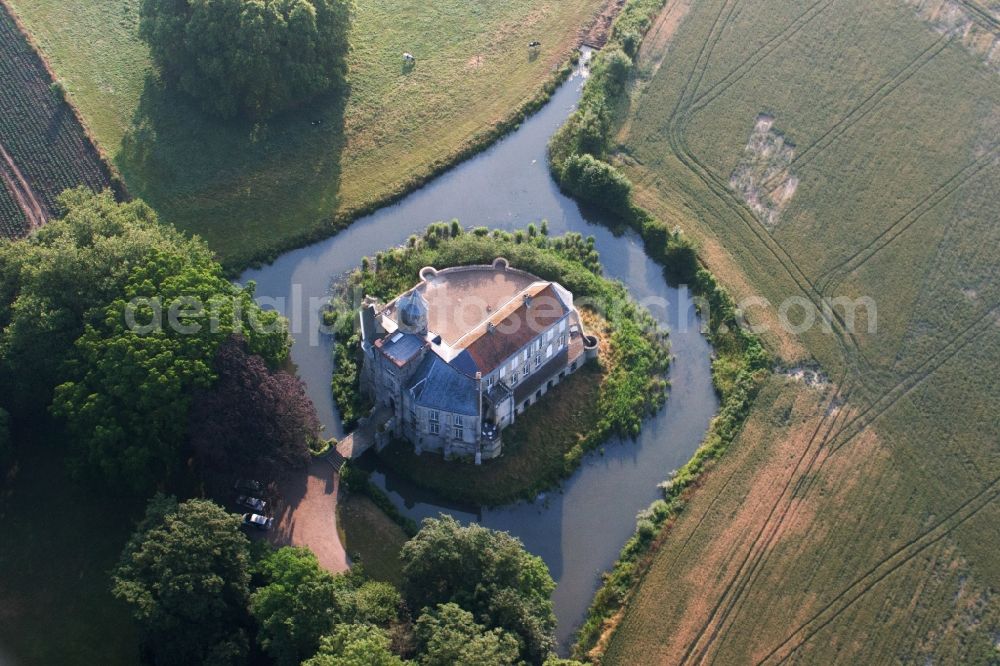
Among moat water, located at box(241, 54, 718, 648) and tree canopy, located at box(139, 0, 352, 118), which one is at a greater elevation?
tree canopy, located at box(139, 0, 352, 118)

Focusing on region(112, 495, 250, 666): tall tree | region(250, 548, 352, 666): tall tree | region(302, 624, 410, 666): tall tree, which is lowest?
region(302, 624, 410, 666): tall tree

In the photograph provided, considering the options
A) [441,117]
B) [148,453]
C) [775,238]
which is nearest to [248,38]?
[441,117]

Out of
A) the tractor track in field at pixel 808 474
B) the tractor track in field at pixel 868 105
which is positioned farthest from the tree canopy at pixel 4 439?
the tractor track in field at pixel 868 105

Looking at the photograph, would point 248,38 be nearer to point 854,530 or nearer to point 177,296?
point 177,296

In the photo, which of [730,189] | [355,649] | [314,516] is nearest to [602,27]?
[730,189]

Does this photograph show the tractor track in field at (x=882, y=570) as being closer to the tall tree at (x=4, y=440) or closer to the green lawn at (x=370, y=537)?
the green lawn at (x=370, y=537)

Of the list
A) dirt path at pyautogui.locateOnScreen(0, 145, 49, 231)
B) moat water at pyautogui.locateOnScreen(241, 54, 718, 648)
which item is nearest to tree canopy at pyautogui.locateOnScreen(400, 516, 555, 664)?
moat water at pyautogui.locateOnScreen(241, 54, 718, 648)

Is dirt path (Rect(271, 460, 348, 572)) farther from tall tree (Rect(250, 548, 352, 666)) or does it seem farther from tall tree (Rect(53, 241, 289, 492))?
tall tree (Rect(53, 241, 289, 492))
